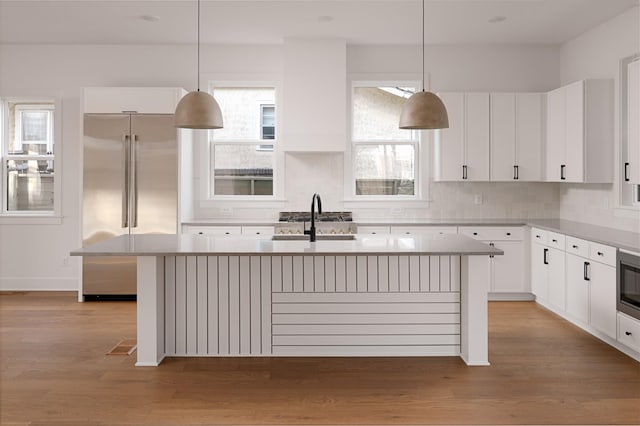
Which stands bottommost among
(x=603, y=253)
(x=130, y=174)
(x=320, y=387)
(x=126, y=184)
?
(x=320, y=387)

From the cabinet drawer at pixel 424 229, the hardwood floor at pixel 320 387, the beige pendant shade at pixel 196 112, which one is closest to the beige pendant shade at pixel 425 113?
the beige pendant shade at pixel 196 112

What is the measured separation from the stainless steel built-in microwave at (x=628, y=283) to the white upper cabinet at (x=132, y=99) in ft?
14.5

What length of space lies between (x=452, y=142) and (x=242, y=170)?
7.83ft

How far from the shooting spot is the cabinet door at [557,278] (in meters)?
5.33

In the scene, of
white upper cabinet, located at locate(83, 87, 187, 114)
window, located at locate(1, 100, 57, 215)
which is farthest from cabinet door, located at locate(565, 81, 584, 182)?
window, located at locate(1, 100, 57, 215)

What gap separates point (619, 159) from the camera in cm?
540

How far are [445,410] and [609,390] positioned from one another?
1.11 m

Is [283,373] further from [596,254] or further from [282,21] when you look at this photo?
[282,21]

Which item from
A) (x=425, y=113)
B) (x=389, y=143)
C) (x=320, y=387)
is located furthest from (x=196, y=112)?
(x=389, y=143)

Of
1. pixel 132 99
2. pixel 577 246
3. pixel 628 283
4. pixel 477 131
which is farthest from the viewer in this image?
pixel 477 131

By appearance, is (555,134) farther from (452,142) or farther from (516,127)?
(452,142)

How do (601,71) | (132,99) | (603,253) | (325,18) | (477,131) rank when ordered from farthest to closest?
(477,131) < (132,99) < (601,71) < (325,18) < (603,253)

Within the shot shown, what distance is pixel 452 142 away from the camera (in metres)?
6.30

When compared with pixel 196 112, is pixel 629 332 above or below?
below
